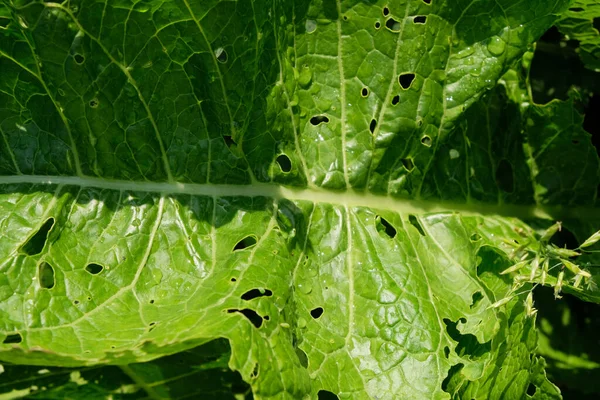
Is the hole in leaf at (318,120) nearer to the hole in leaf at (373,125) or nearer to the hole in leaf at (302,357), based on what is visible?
the hole in leaf at (373,125)

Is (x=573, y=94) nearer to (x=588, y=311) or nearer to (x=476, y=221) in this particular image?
(x=476, y=221)

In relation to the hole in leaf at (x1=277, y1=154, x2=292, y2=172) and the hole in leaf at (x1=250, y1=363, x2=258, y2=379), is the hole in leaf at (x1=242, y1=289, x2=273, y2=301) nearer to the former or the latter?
the hole in leaf at (x1=250, y1=363, x2=258, y2=379)

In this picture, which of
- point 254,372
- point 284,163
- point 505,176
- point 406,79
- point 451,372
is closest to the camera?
point 254,372

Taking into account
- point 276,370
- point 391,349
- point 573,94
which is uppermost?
point 573,94

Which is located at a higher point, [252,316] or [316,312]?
[316,312]

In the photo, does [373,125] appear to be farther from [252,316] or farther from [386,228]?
[252,316]

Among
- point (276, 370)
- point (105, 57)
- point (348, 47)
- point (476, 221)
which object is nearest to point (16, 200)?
point (105, 57)

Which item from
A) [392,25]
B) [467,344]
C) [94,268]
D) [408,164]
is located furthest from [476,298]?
[94,268]
